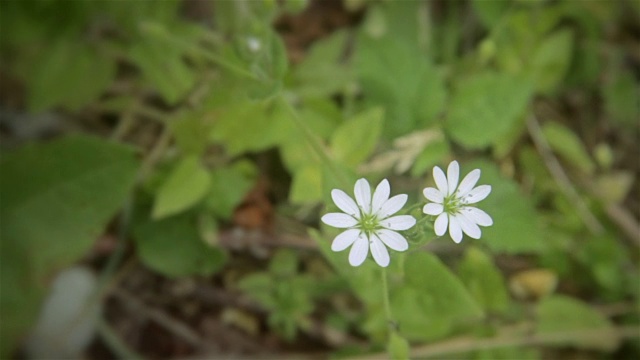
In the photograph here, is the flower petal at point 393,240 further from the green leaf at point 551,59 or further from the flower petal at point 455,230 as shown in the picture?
the green leaf at point 551,59

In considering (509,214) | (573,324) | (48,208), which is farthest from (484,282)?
(48,208)

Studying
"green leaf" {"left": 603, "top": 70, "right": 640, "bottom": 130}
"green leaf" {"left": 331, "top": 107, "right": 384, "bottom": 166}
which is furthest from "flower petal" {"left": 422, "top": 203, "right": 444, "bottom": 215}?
"green leaf" {"left": 603, "top": 70, "right": 640, "bottom": 130}

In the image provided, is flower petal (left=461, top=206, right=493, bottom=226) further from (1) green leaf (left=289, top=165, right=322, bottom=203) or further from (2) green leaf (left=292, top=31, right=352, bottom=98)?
(2) green leaf (left=292, top=31, right=352, bottom=98)

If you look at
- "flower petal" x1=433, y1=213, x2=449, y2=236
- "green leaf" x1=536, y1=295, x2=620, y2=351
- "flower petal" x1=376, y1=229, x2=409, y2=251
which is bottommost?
"flower petal" x1=376, y1=229, x2=409, y2=251

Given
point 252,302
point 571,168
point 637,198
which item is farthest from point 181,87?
point 637,198

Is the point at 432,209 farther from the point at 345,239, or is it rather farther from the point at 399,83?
the point at 399,83

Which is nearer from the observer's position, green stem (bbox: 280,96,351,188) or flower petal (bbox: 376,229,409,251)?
flower petal (bbox: 376,229,409,251)
